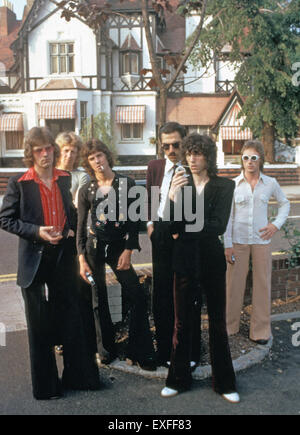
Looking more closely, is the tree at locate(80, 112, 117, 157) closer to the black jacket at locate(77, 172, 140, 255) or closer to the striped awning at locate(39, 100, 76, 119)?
the striped awning at locate(39, 100, 76, 119)

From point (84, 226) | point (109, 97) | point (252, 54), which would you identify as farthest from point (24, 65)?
point (84, 226)

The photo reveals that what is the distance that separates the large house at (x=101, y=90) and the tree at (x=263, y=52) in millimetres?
4905

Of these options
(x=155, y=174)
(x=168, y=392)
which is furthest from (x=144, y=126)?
(x=168, y=392)

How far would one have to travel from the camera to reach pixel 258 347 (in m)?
4.51

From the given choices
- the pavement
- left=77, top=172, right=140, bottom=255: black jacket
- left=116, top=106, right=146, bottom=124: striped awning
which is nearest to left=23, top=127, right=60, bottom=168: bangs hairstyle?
left=77, top=172, right=140, bottom=255: black jacket

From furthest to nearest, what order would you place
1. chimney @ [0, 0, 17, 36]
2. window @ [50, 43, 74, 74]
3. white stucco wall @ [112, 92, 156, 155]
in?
chimney @ [0, 0, 17, 36] < white stucco wall @ [112, 92, 156, 155] < window @ [50, 43, 74, 74]

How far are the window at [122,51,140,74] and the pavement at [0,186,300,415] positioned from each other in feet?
86.3

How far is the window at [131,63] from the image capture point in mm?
29359

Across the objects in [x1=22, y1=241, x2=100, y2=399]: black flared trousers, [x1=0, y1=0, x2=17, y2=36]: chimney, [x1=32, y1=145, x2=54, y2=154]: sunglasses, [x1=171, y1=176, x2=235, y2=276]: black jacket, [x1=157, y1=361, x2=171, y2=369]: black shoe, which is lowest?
[x1=157, y1=361, x2=171, y2=369]: black shoe

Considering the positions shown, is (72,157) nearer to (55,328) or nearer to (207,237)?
(55,328)

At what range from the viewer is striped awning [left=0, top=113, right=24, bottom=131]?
95.3ft

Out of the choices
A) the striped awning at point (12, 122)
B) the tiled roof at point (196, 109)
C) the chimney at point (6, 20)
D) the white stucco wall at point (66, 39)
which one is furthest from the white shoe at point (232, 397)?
the chimney at point (6, 20)

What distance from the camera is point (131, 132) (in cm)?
3042
